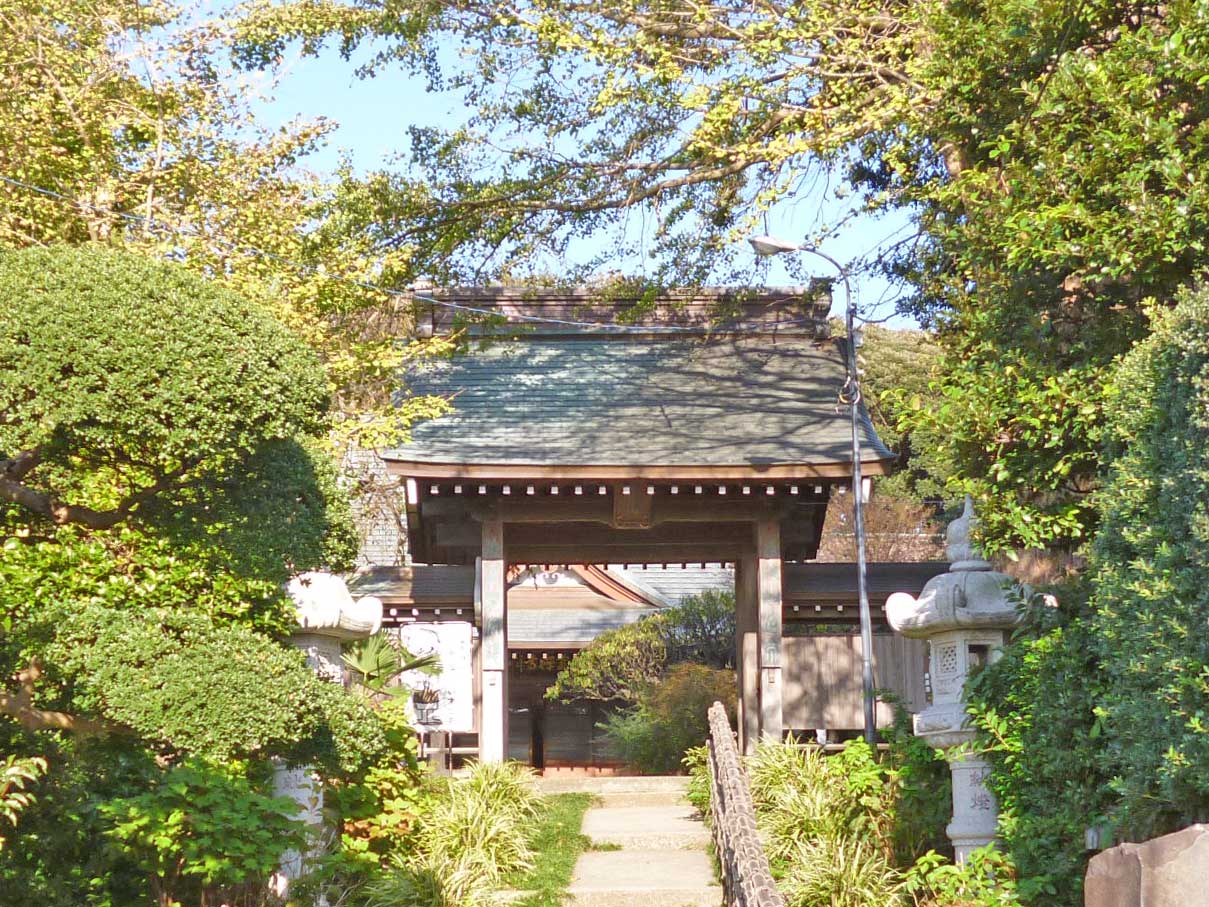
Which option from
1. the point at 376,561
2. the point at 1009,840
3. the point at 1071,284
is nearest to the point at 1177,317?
the point at 1071,284

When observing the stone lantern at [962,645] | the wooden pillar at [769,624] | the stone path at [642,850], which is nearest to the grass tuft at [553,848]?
the stone path at [642,850]

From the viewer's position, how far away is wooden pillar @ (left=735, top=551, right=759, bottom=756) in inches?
542

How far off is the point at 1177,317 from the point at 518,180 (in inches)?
303

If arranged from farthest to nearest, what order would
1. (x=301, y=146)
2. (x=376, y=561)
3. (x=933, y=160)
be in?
(x=376, y=561), (x=933, y=160), (x=301, y=146)

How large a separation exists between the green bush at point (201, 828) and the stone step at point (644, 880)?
277cm

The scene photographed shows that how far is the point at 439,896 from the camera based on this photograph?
7.84 meters

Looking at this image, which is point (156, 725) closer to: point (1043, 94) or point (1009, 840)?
point (1009, 840)

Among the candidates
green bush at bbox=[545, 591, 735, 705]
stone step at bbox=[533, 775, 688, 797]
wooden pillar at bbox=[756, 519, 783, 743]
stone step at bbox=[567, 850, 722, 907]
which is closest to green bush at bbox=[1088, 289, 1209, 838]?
stone step at bbox=[567, 850, 722, 907]

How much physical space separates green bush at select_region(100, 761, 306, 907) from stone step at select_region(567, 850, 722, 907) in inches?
109

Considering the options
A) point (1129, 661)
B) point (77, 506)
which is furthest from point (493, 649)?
point (1129, 661)

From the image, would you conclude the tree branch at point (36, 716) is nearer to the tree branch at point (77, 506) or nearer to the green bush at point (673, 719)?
the tree branch at point (77, 506)

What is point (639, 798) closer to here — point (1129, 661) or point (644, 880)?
point (644, 880)

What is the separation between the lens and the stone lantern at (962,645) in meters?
7.43

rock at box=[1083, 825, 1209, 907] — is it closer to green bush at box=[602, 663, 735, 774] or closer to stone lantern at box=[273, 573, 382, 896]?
stone lantern at box=[273, 573, 382, 896]
